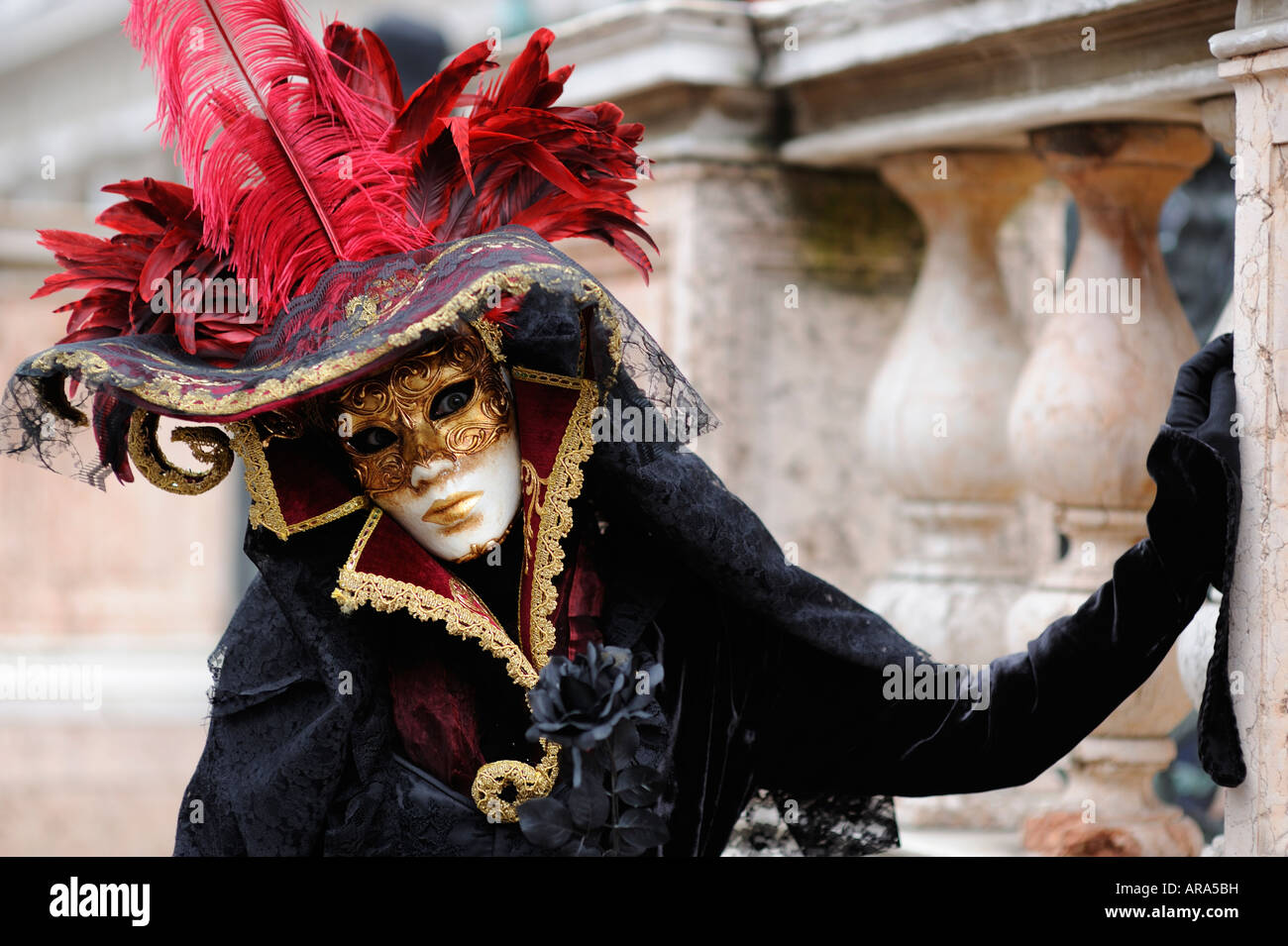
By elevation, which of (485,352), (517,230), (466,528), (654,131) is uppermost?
(654,131)

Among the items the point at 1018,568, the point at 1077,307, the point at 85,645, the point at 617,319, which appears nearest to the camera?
the point at 617,319

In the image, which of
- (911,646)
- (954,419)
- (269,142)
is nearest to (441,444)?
(269,142)

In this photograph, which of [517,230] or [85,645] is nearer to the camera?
→ [517,230]

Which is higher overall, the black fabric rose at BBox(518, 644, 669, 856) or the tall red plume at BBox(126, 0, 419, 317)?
the tall red plume at BBox(126, 0, 419, 317)

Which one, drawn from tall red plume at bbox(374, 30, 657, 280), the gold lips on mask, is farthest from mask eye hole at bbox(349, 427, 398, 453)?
tall red plume at bbox(374, 30, 657, 280)

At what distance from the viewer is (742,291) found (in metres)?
3.24

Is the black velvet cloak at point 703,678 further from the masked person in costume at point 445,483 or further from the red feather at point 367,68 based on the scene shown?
the red feather at point 367,68

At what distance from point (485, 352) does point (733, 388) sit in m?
1.39

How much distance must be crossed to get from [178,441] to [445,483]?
310 mm

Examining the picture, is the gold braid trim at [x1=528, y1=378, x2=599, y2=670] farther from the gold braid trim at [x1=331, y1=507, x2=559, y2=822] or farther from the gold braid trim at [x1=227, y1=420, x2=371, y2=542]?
the gold braid trim at [x1=227, y1=420, x2=371, y2=542]

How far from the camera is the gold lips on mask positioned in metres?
1.86
